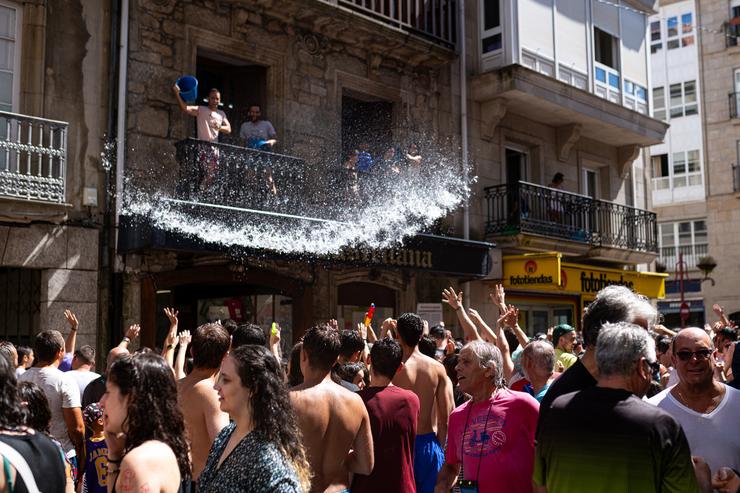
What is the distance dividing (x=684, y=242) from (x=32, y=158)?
30180 mm

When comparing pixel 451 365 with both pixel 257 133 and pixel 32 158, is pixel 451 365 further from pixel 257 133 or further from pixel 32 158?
pixel 257 133

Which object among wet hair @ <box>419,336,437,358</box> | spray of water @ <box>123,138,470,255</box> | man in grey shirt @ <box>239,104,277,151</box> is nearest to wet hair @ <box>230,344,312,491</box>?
wet hair @ <box>419,336,437,358</box>

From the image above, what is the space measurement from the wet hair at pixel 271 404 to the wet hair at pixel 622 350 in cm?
123

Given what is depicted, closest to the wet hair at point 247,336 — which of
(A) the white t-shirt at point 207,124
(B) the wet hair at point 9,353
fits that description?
(B) the wet hair at point 9,353

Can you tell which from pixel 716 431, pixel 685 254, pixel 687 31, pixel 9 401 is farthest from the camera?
pixel 687 31

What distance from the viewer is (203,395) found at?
4551mm

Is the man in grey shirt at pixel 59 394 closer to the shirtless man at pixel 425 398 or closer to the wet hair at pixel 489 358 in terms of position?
the shirtless man at pixel 425 398

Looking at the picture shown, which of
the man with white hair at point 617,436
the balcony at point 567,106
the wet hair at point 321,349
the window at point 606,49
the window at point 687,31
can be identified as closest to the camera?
the man with white hair at point 617,436

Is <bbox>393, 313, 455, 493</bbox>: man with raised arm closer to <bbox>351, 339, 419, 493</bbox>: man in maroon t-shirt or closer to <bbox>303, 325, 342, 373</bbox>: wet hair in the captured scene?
<bbox>351, 339, 419, 493</bbox>: man in maroon t-shirt

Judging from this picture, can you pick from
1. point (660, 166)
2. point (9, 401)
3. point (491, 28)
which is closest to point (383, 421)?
point (9, 401)

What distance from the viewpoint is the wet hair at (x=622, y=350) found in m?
3.21

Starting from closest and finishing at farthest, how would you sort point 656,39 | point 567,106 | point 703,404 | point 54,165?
point 703,404 → point 54,165 → point 567,106 → point 656,39

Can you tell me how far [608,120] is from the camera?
18375 millimetres

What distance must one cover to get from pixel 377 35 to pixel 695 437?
39.3ft
